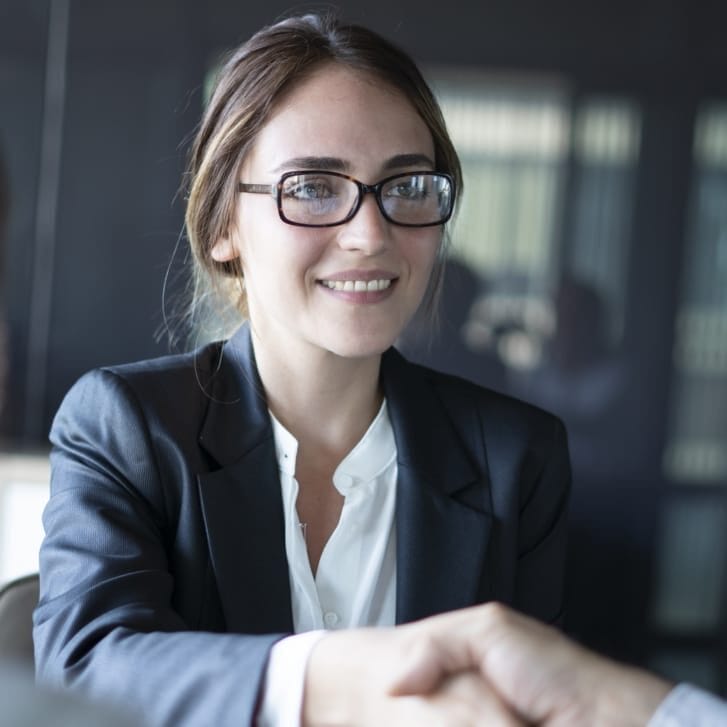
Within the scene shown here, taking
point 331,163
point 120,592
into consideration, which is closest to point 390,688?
point 120,592

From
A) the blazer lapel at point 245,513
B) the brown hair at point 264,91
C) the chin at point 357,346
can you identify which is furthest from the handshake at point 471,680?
the brown hair at point 264,91

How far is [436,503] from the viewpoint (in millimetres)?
1639

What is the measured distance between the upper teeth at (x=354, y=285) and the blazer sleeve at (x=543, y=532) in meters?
0.37

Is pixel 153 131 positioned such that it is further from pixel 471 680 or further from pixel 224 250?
pixel 471 680

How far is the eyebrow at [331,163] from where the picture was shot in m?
1.53

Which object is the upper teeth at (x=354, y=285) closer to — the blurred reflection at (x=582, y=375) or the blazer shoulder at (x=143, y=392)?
the blazer shoulder at (x=143, y=392)

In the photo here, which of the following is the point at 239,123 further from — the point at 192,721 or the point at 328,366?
the point at 192,721

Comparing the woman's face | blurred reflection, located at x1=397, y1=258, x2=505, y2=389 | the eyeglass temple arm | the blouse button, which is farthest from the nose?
blurred reflection, located at x1=397, y1=258, x2=505, y2=389

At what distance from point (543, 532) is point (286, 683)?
801 millimetres

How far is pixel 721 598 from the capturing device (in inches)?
152

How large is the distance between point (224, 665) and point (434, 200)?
0.77 metres

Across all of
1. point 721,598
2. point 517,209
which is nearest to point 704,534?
point 721,598

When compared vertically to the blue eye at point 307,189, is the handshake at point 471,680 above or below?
below

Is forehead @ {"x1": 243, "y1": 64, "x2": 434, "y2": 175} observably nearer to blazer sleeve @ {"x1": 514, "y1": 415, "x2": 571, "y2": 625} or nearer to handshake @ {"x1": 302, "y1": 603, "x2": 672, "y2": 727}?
blazer sleeve @ {"x1": 514, "y1": 415, "x2": 571, "y2": 625}
